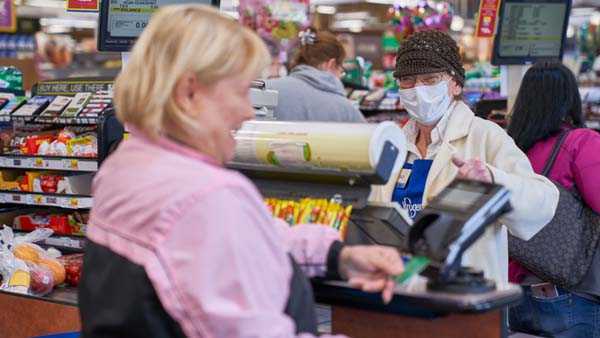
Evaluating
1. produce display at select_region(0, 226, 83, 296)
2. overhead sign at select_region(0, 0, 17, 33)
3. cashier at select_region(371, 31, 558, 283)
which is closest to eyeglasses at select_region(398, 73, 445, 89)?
cashier at select_region(371, 31, 558, 283)

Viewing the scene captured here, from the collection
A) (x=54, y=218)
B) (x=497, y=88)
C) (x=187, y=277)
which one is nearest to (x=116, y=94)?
(x=187, y=277)

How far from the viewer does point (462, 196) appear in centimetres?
216

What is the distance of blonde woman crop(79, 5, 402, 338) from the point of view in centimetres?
162

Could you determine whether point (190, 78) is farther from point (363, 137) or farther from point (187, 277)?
Answer: point (363, 137)

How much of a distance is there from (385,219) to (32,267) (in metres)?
1.65

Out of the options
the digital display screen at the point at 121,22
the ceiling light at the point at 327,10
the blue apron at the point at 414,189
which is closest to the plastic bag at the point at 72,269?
the digital display screen at the point at 121,22

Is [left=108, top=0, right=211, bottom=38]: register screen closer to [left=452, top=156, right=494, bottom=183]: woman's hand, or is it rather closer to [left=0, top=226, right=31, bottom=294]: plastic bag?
[left=0, top=226, right=31, bottom=294]: plastic bag

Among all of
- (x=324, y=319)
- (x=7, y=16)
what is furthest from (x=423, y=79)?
(x=7, y=16)

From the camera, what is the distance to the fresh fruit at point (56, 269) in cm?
355

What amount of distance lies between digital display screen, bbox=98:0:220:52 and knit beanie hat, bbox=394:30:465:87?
109 centimetres

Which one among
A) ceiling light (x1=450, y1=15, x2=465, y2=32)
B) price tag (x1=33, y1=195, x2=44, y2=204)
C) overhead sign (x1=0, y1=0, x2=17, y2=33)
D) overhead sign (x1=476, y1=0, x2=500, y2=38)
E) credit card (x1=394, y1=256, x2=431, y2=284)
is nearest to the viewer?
credit card (x1=394, y1=256, x2=431, y2=284)

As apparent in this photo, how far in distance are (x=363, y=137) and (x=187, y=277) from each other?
821mm

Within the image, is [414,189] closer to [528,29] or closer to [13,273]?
[13,273]

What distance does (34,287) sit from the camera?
3.50 m
